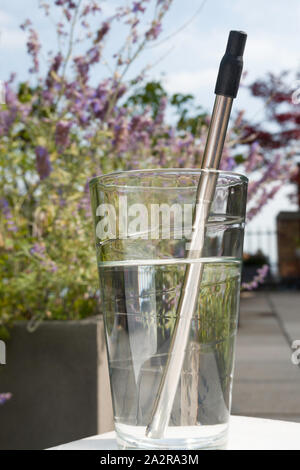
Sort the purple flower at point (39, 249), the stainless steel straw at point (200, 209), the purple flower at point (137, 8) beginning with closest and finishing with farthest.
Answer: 1. the stainless steel straw at point (200, 209)
2. the purple flower at point (39, 249)
3. the purple flower at point (137, 8)

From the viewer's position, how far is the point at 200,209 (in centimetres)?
58

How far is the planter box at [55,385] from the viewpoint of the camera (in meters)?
1.68

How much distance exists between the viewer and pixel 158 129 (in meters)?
2.20

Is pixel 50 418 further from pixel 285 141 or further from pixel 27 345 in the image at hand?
pixel 285 141

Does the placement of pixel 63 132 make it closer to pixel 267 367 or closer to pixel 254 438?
pixel 254 438

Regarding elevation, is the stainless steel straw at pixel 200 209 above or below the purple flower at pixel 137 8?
below

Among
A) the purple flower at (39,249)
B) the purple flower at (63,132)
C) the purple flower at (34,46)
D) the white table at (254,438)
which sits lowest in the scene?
the white table at (254,438)

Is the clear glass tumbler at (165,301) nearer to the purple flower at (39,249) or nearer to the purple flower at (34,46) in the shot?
the purple flower at (39,249)

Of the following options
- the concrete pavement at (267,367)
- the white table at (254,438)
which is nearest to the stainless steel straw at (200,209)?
the white table at (254,438)

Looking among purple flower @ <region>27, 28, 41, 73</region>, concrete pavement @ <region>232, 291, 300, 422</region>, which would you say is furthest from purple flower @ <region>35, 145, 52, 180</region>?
concrete pavement @ <region>232, 291, 300, 422</region>

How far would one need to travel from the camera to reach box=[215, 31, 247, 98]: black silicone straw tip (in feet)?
1.88

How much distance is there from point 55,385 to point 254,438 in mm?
1141

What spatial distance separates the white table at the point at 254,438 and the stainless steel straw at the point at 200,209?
119 millimetres
